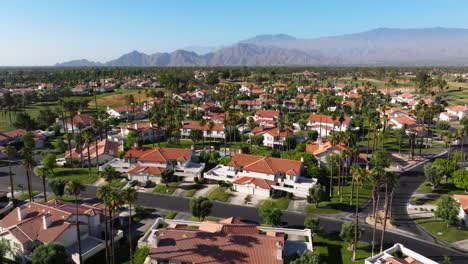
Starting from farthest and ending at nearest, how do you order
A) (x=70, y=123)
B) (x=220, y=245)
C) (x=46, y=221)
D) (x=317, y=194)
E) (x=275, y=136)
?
1. (x=70, y=123)
2. (x=275, y=136)
3. (x=317, y=194)
4. (x=46, y=221)
5. (x=220, y=245)

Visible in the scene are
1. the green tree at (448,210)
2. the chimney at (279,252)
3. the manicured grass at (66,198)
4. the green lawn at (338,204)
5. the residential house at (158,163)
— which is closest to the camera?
the chimney at (279,252)

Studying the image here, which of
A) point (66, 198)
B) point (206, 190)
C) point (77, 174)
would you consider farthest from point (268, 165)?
point (77, 174)

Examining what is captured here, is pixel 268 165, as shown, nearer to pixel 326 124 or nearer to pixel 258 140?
pixel 258 140

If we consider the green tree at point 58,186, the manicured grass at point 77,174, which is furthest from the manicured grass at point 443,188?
the manicured grass at point 77,174

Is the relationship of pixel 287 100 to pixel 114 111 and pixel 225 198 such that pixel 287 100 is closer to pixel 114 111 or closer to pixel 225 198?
pixel 114 111

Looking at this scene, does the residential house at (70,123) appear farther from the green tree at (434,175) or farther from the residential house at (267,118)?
the green tree at (434,175)

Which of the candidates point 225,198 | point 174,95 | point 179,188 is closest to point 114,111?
point 174,95
